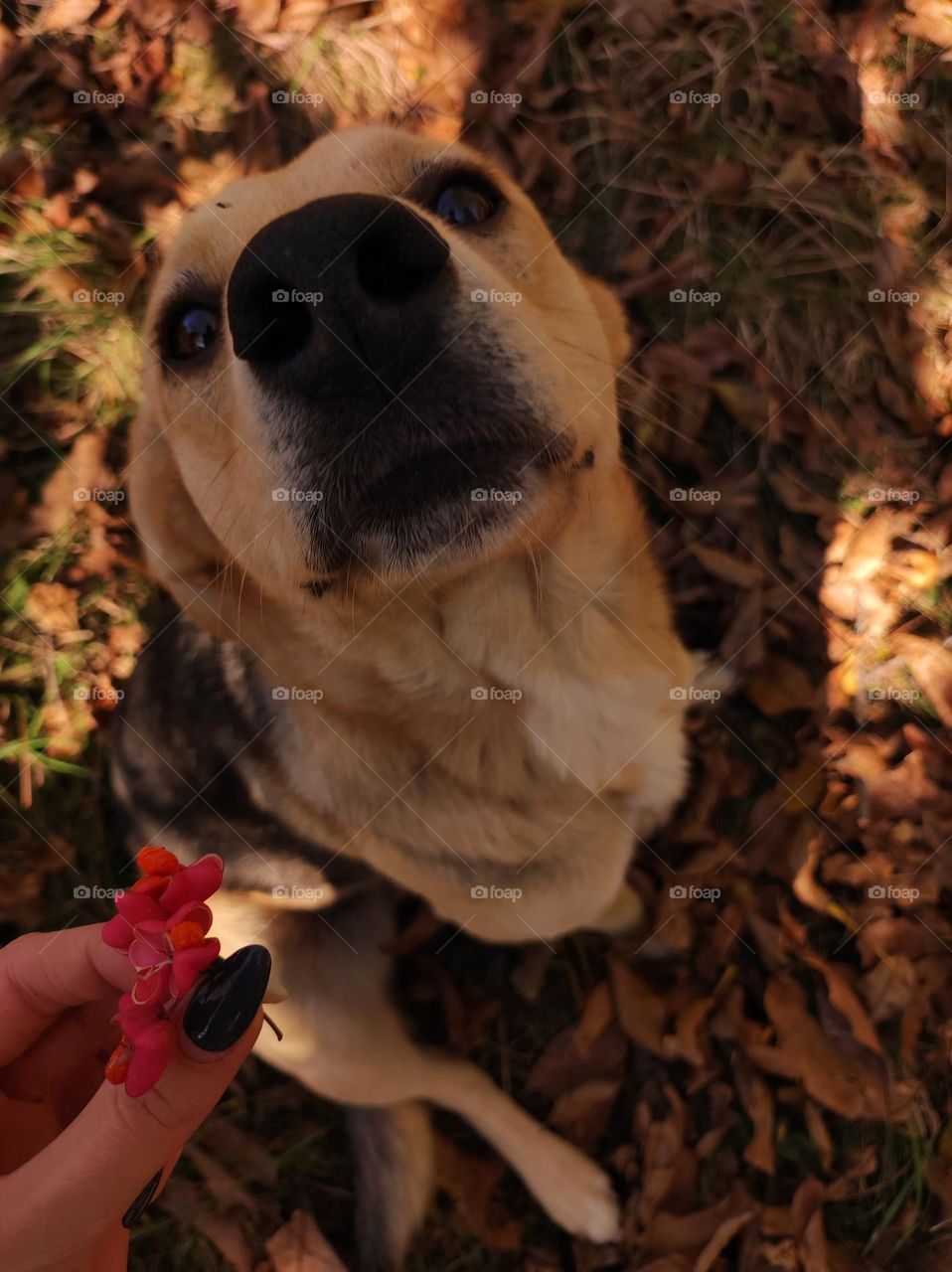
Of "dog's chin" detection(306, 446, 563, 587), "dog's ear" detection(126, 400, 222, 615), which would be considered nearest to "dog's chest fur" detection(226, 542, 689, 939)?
"dog's chin" detection(306, 446, 563, 587)

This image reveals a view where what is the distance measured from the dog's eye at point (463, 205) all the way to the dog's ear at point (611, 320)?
392 millimetres

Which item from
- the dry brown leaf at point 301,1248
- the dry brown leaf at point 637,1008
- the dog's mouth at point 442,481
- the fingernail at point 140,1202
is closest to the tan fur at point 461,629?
the dog's mouth at point 442,481

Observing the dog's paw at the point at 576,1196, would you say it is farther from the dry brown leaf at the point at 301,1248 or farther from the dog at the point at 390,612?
the dry brown leaf at the point at 301,1248

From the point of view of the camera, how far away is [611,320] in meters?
2.34

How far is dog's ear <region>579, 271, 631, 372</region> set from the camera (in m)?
2.30

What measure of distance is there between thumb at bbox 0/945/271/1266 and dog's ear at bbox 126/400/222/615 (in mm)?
1119

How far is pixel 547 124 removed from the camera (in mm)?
3723

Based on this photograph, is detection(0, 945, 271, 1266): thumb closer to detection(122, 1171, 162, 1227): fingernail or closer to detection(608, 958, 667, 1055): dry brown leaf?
detection(122, 1171, 162, 1227): fingernail

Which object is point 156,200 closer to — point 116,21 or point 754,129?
point 116,21

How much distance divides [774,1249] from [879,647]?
7.20 feet

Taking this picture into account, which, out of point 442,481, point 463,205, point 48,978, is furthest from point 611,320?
point 48,978

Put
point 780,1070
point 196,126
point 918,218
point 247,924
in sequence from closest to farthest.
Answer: point 247,924 → point 780,1070 → point 918,218 → point 196,126

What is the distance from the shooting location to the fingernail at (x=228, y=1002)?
4.85ft

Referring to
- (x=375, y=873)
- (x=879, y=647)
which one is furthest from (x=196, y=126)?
(x=879, y=647)
